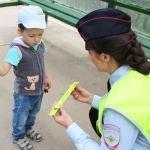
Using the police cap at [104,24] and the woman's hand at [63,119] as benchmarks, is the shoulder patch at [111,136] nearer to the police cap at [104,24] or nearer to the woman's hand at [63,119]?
the woman's hand at [63,119]

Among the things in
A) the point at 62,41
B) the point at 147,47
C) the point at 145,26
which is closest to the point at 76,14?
the point at 62,41

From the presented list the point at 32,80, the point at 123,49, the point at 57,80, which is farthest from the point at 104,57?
the point at 57,80

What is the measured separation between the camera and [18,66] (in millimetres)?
1982

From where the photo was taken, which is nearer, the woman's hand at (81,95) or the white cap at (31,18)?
the white cap at (31,18)

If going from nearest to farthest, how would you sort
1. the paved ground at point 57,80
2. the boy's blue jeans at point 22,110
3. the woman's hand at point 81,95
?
1. the woman's hand at point 81,95
2. the boy's blue jeans at point 22,110
3. the paved ground at point 57,80

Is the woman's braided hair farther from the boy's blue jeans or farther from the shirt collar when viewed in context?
the boy's blue jeans

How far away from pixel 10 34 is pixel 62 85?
77.7 inches

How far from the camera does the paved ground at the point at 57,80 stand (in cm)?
256

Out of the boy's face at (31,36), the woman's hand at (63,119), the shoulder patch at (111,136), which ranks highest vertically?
the boy's face at (31,36)

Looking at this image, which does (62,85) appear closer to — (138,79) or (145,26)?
(145,26)

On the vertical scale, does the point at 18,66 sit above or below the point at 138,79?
below

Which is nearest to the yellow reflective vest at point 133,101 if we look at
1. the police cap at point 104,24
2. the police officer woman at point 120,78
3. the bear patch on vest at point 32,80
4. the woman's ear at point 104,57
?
the police officer woman at point 120,78

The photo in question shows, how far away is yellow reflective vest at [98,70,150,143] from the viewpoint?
4.11 ft

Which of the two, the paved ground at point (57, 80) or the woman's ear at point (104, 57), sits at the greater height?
the woman's ear at point (104, 57)
